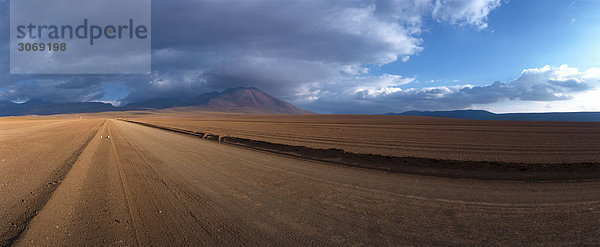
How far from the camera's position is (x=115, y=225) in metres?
3.83

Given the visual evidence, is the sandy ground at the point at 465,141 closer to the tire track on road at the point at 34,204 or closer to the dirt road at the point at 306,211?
the dirt road at the point at 306,211

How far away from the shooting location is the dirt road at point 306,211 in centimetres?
350

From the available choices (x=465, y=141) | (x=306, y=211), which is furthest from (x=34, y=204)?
(x=465, y=141)

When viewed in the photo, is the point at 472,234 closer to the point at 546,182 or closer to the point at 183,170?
the point at 546,182

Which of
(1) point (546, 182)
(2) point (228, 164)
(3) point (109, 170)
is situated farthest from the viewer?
(2) point (228, 164)

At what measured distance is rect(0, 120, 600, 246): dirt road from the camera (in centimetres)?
350

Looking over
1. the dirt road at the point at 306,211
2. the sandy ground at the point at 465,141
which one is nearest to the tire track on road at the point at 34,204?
the dirt road at the point at 306,211

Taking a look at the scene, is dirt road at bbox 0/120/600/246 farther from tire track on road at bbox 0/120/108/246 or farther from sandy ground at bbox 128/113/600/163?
sandy ground at bbox 128/113/600/163

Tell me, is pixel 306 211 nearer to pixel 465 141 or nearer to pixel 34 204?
pixel 34 204

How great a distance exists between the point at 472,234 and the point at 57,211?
6.66m

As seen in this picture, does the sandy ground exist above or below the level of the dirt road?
above

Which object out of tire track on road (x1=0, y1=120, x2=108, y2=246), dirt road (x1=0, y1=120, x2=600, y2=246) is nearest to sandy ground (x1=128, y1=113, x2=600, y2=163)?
dirt road (x1=0, y1=120, x2=600, y2=246)

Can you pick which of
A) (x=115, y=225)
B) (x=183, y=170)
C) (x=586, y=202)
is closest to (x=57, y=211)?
(x=115, y=225)

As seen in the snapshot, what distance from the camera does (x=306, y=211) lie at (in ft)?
14.4
